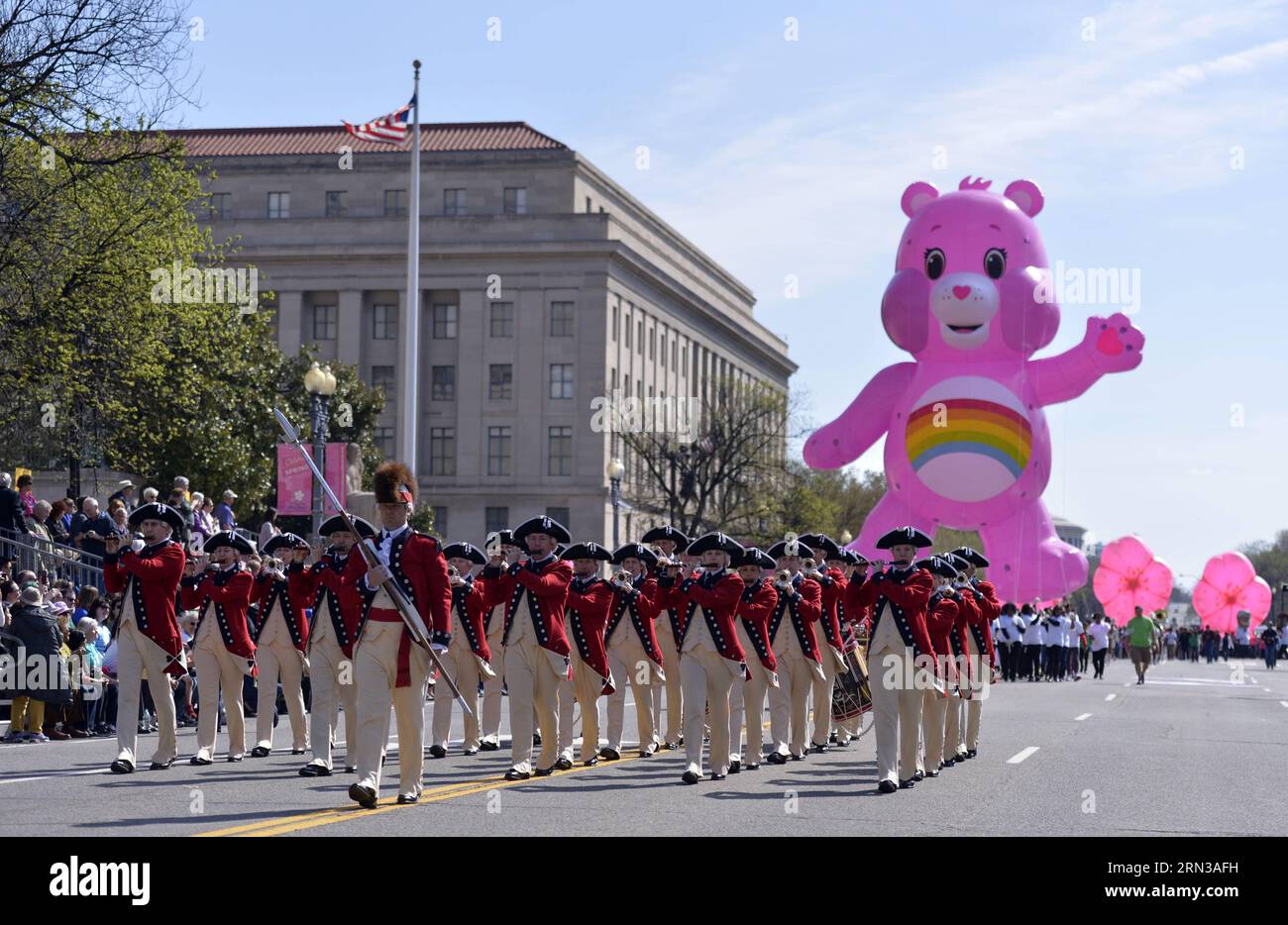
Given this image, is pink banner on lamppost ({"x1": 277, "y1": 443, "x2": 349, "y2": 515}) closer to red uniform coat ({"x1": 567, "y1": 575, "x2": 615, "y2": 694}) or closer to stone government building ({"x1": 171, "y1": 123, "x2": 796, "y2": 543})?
red uniform coat ({"x1": 567, "y1": 575, "x2": 615, "y2": 694})

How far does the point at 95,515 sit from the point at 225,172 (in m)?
60.7

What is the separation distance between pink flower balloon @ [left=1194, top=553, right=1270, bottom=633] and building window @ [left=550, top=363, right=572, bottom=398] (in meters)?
27.8

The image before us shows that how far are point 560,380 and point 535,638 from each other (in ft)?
209

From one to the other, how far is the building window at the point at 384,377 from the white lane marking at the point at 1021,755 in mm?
61871

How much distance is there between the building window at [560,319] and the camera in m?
77.8

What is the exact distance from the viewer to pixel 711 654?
14.5 m

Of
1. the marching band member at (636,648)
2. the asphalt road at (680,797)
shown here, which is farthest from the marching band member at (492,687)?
the marching band member at (636,648)

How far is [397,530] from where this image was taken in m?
11.8

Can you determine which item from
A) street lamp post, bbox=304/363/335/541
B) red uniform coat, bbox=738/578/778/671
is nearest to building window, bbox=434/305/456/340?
street lamp post, bbox=304/363/335/541

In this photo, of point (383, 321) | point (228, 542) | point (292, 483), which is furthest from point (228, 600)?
point (383, 321)

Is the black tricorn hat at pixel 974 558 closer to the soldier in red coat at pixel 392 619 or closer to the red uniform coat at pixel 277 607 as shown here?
the red uniform coat at pixel 277 607

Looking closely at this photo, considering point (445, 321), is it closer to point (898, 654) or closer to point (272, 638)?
point (272, 638)

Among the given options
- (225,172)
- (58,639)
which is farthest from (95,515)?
(225,172)

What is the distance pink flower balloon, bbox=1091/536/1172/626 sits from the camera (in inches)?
1887
